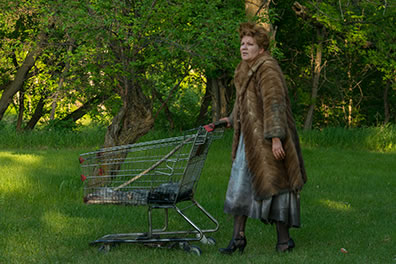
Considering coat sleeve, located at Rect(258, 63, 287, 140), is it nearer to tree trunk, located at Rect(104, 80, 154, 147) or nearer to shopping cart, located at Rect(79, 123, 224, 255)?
shopping cart, located at Rect(79, 123, 224, 255)

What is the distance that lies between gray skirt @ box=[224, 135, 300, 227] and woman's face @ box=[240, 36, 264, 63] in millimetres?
779

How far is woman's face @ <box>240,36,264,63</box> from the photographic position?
6.28 meters

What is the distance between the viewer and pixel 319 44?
1894 centimetres

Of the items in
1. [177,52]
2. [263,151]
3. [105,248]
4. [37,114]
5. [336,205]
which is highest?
[177,52]

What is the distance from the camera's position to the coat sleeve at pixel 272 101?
5988 millimetres

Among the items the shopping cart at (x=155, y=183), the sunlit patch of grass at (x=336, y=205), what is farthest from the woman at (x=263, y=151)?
the sunlit patch of grass at (x=336, y=205)

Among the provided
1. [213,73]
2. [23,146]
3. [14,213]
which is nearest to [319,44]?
[213,73]

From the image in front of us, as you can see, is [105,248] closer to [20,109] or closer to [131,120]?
[131,120]

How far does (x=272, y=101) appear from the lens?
237 inches

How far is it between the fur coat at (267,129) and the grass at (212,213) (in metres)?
0.68

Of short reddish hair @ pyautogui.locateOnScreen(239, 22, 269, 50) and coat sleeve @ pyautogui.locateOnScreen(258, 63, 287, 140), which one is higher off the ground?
short reddish hair @ pyautogui.locateOnScreen(239, 22, 269, 50)

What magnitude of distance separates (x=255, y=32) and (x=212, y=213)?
3.16m

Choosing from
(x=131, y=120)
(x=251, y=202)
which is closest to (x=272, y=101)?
(x=251, y=202)

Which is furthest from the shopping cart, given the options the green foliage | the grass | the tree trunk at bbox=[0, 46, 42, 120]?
the tree trunk at bbox=[0, 46, 42, 120]
